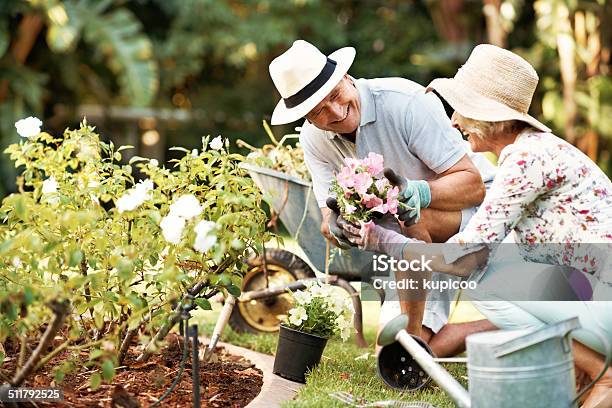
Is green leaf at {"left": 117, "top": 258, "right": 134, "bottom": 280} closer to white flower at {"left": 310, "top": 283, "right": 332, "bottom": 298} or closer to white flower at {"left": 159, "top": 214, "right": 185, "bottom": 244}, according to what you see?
white flower at {"left": 159, "top": 214, "right": 185, "bottom": 244}

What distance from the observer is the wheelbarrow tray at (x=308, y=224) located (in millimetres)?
4008

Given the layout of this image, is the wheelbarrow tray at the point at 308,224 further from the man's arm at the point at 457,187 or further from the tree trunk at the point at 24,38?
the tree trunk at the point at 24,38

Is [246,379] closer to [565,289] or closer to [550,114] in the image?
[565,289]

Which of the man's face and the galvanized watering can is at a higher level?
the man's face

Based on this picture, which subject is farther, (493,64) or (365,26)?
(365,26)

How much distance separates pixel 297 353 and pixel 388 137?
91 centimetres

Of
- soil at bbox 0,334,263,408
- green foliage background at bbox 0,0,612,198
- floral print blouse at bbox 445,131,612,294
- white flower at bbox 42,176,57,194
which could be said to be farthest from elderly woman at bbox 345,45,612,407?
green foliage background at bbox 0,0,612,198

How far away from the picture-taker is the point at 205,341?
415 centimetres

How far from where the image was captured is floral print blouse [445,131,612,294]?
2.74 meters

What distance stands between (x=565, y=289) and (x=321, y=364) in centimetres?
115

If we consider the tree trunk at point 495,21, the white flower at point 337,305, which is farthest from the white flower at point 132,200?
the tree trunk at point 495,21

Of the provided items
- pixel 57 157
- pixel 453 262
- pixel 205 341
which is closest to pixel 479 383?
pixel 453 262

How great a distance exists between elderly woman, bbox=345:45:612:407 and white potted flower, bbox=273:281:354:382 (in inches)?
24.1

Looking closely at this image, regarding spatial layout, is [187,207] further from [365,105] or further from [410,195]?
[365,105]
